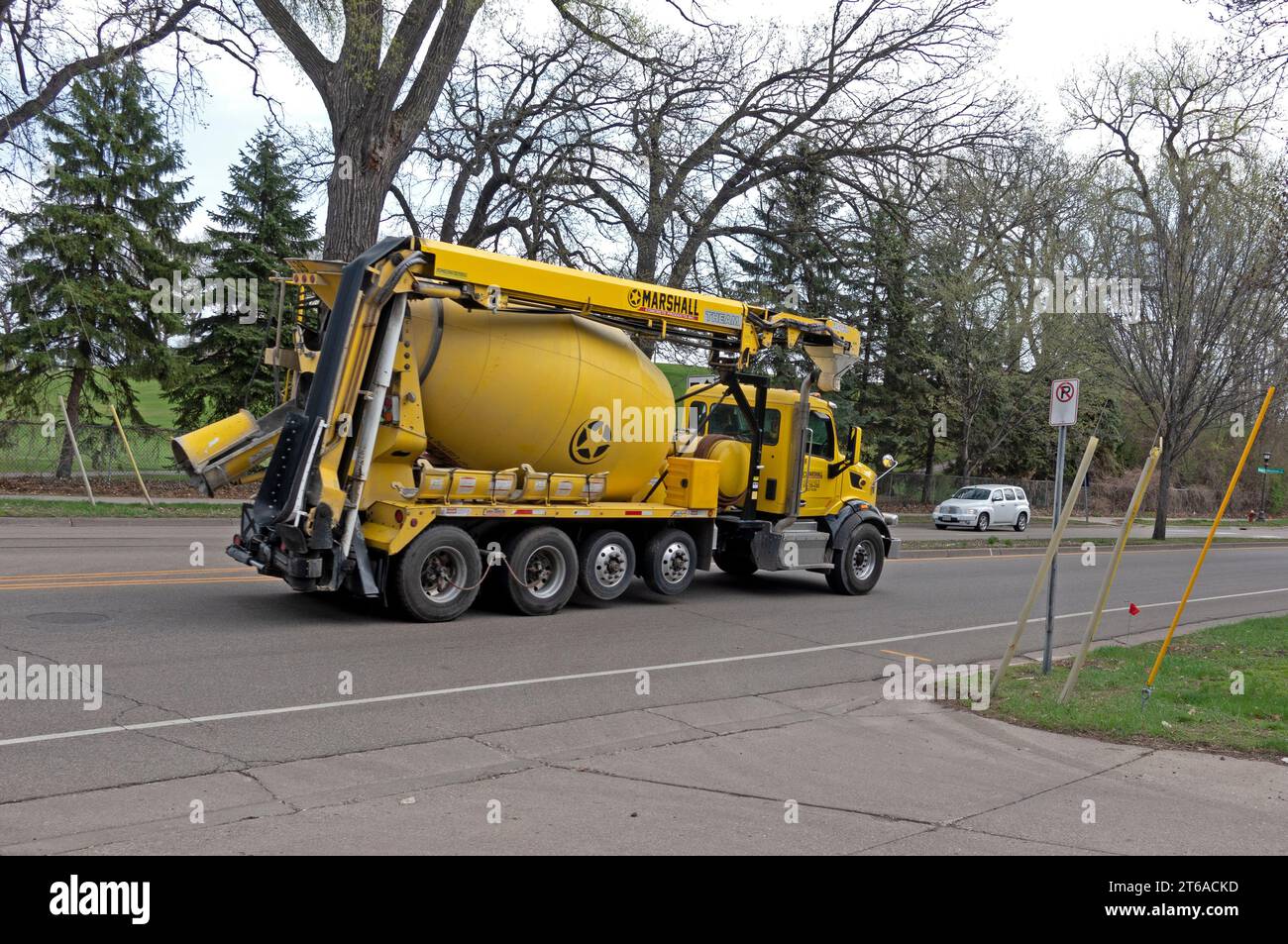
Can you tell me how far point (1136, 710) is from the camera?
859 centimetres

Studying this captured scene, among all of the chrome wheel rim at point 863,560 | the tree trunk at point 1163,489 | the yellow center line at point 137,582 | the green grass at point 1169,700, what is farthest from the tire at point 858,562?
the tree trunk at point 1163,489

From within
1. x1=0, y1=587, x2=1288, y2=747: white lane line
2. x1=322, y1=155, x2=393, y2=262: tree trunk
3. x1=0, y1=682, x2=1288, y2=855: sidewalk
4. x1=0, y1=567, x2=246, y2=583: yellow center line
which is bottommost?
x1=0, y1=682, x2=1288, y2=855: sidewalk

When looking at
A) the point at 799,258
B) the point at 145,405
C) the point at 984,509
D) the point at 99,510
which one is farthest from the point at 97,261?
the point at 145,405

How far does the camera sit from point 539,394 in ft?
38.7

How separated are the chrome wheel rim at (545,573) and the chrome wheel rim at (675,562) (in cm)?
177

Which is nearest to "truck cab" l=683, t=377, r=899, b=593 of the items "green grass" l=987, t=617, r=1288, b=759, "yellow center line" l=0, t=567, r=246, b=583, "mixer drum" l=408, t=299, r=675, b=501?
"mixer drum" l=408, t=299, r=675, b=501

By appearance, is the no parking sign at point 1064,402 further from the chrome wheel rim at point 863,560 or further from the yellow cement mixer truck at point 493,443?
the chrome wheel rim at point 863,560

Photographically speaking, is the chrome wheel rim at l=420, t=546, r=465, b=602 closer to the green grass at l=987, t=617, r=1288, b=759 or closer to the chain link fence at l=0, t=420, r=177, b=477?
the green grass at l=987, t=617, r=1288, b=759

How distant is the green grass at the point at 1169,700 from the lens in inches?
312

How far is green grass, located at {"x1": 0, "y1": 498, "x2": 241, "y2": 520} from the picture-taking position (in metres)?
18.8

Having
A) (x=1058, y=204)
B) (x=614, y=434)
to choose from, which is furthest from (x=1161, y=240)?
(x=614, y=434)

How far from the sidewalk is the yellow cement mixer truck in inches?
146

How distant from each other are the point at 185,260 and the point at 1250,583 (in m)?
27.8

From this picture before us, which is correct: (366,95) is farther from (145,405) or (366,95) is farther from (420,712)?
(145,405)
